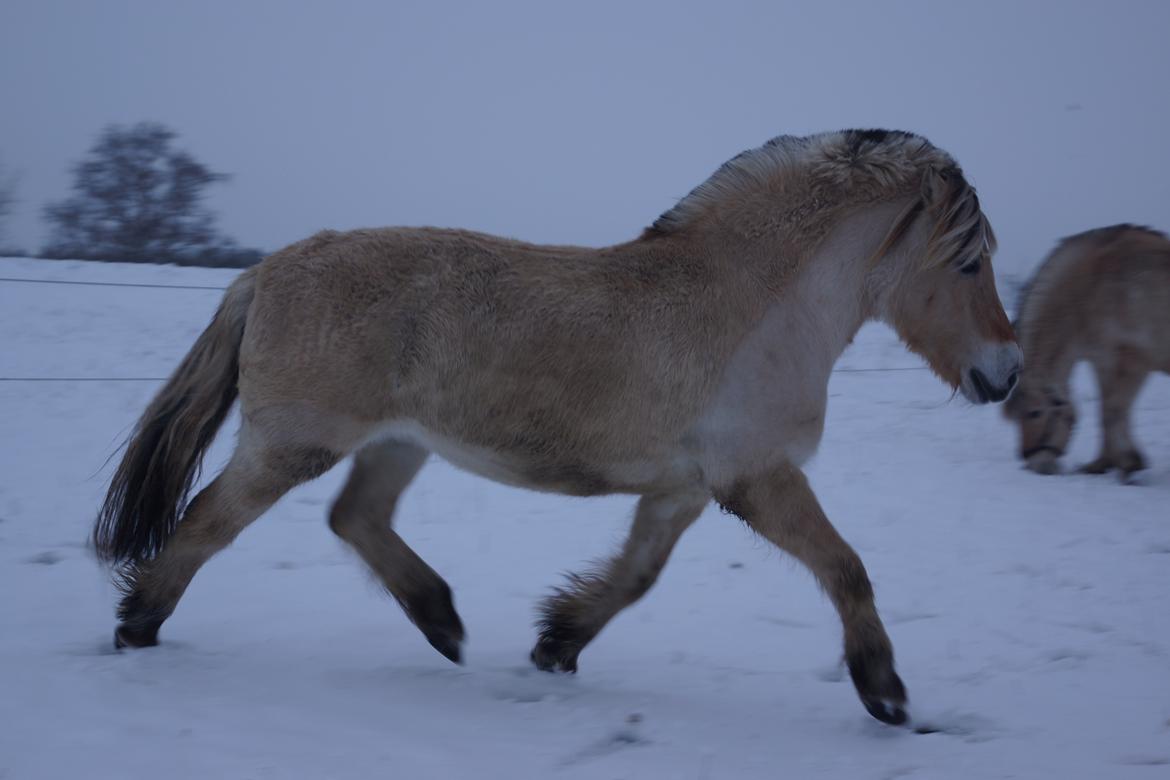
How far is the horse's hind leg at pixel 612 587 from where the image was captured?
387 centimetres

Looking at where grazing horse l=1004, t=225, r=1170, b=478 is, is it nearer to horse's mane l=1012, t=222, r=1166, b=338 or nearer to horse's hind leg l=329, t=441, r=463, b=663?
horse's mane l=1012, t=222, r=1166, b=338

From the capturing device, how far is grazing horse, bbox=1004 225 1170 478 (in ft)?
24.7

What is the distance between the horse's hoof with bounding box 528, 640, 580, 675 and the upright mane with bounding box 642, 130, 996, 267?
5.19 feet

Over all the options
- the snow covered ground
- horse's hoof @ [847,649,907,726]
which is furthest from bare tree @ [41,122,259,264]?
horse's hoof @ [847,649,907,726]

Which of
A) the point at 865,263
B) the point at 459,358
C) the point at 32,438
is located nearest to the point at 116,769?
the point at 459,358

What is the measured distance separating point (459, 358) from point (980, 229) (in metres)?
1.95

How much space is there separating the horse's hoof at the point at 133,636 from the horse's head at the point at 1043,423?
6.46 metres

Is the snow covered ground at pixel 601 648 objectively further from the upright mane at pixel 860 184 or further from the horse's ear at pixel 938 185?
the horse's ear at pixel 938 185

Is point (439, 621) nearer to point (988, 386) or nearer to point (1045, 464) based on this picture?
point (988, 386)

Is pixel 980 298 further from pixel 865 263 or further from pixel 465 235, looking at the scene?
pixel 465 235

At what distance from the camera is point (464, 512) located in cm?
650

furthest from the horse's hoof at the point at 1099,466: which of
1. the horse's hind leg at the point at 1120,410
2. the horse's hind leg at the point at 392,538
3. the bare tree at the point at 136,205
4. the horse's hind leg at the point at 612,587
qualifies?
the bare tree at the point at 136,205

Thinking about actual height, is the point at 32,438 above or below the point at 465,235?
below

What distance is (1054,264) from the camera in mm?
8023
